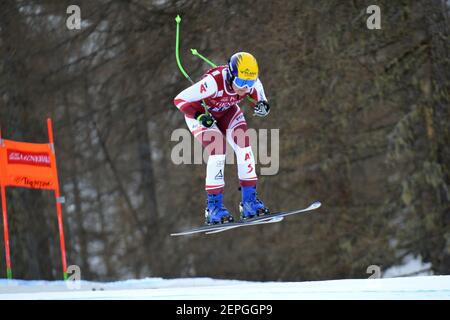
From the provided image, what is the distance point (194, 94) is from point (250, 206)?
1.29m

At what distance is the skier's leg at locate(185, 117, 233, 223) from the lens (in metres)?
8.47

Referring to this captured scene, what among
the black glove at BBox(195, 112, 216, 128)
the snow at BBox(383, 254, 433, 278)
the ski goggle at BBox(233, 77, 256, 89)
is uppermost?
the ski goggle at BBox(233, 77, 256, 89)

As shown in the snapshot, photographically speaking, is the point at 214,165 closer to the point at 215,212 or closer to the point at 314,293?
the point at 215,212

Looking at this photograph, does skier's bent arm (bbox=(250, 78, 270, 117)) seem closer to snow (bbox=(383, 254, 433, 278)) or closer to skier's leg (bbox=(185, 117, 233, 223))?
skier's leg (bbox=(185, 117, 233, 223))

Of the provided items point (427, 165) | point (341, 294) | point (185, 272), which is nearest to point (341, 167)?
point (427, 165)

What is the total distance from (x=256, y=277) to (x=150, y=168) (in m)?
3.21

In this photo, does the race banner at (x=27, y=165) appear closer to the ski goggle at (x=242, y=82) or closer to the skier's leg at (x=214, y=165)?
the skier's leg at (x=214, y=165)

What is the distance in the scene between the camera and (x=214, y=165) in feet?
27.7

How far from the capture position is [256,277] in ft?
57.1

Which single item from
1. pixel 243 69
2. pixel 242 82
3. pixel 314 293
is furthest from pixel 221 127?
pixel 314 293

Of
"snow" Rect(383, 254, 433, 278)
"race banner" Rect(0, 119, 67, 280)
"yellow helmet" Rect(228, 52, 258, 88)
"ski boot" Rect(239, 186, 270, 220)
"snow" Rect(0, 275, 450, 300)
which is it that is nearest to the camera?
"yellow helmet" Rect(228, 52, 258, 88)

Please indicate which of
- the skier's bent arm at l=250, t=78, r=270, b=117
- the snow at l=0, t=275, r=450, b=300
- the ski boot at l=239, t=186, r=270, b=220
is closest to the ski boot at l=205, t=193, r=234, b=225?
the ski boot at l=239, t=186, r=270, b=220

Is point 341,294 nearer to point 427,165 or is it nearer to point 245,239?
point 427,165

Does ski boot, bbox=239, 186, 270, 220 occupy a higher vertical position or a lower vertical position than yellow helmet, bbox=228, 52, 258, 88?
lower
